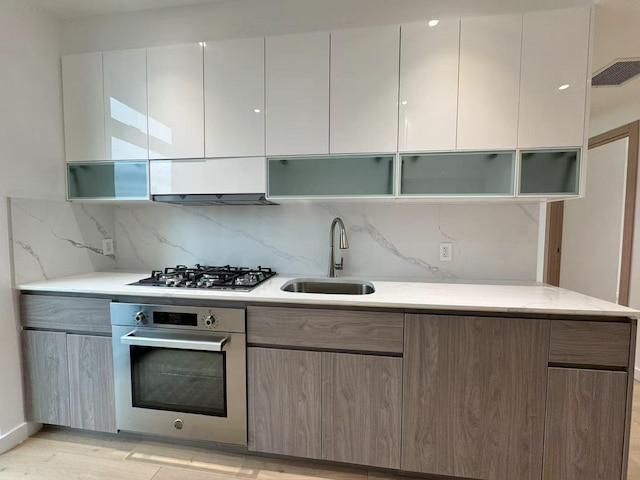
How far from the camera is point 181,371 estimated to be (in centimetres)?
166

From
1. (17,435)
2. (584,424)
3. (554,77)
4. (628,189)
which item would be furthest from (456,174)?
(17,435)

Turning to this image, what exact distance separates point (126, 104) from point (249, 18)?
941 millimetres

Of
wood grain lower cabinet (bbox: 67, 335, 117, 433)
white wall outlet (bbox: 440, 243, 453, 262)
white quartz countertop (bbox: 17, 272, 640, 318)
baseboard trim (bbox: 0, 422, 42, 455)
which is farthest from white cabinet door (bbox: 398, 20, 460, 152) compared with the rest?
baseboard trim (bbox: 0, 422, 42, 455)

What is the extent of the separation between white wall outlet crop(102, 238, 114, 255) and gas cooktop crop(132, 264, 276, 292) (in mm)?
601

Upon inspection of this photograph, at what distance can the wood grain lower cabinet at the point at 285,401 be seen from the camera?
60.0 inches

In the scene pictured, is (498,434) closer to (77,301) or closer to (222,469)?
(222,469)

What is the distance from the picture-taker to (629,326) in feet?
4.22

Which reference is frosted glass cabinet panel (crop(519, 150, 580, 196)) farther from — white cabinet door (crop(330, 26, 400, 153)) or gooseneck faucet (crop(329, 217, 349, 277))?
gooseneck faucet (crop(329, 217, 349, 277))

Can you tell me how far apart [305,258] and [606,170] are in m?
3.25

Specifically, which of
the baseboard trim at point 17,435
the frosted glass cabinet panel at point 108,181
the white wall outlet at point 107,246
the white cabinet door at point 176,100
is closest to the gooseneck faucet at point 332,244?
the white cabinet door at point 176,100

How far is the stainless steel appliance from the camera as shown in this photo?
5.17 feet

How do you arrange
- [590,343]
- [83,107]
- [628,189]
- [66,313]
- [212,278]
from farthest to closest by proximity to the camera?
[628,189], [83,107], [212,278], [66,313], [590,343]

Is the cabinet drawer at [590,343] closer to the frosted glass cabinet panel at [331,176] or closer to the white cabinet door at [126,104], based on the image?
the frosted glass cabinet panel at [331,176]

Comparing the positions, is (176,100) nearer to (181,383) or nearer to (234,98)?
(234,98)
